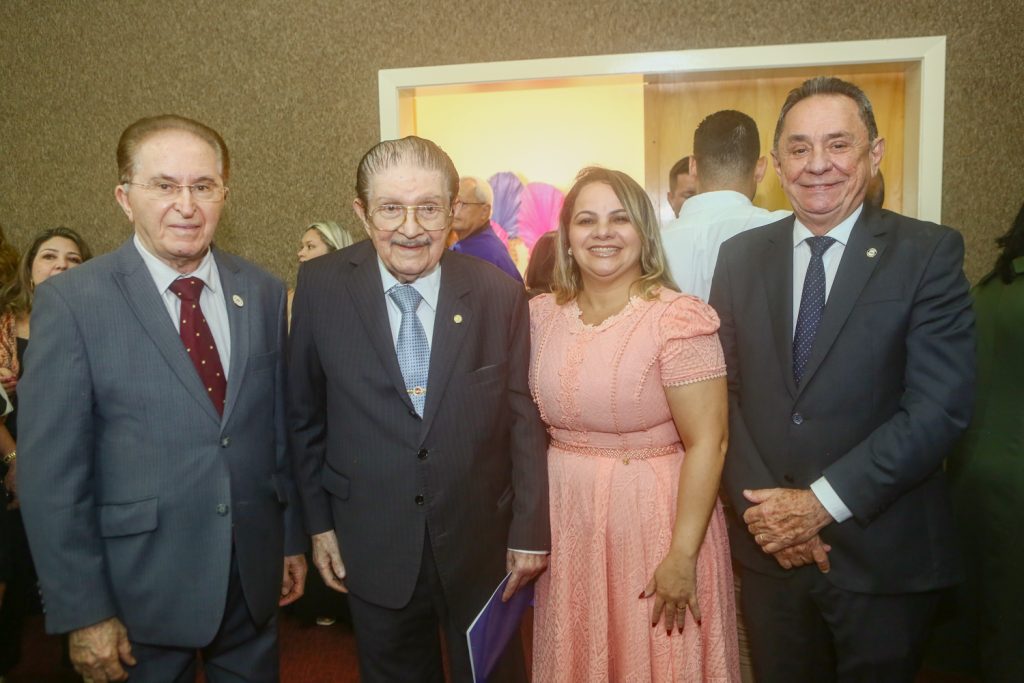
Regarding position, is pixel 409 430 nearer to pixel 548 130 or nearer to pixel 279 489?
pixel 279 489

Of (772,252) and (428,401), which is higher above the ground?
A: (772,252)

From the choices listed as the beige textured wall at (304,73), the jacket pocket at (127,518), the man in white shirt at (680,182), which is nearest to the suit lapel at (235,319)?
the jacket pocket at (127,518)

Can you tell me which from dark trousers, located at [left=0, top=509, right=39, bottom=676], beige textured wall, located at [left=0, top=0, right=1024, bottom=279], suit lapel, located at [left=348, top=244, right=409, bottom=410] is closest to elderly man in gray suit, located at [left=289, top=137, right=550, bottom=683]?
suit lapel, located at [left=348, top=244, right=409, bottom=410]

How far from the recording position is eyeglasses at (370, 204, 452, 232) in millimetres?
1663

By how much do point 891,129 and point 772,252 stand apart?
2.17 metres

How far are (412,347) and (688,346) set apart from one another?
0.65 m

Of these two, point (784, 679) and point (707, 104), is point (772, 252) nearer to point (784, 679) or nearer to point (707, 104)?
point (784, 679)

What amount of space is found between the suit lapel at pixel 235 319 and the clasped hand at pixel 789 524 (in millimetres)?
1193

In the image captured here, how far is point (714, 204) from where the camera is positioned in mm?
2600

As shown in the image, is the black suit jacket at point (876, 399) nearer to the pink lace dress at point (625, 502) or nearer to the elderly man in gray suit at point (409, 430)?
the pink lace dress at point (625, 502)

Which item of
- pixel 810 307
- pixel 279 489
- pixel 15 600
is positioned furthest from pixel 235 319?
pixel 15 600

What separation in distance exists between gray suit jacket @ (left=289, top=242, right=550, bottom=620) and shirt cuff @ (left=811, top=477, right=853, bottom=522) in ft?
2.08

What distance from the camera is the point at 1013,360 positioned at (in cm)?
192

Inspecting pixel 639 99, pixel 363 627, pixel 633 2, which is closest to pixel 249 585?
pixel 363 627
